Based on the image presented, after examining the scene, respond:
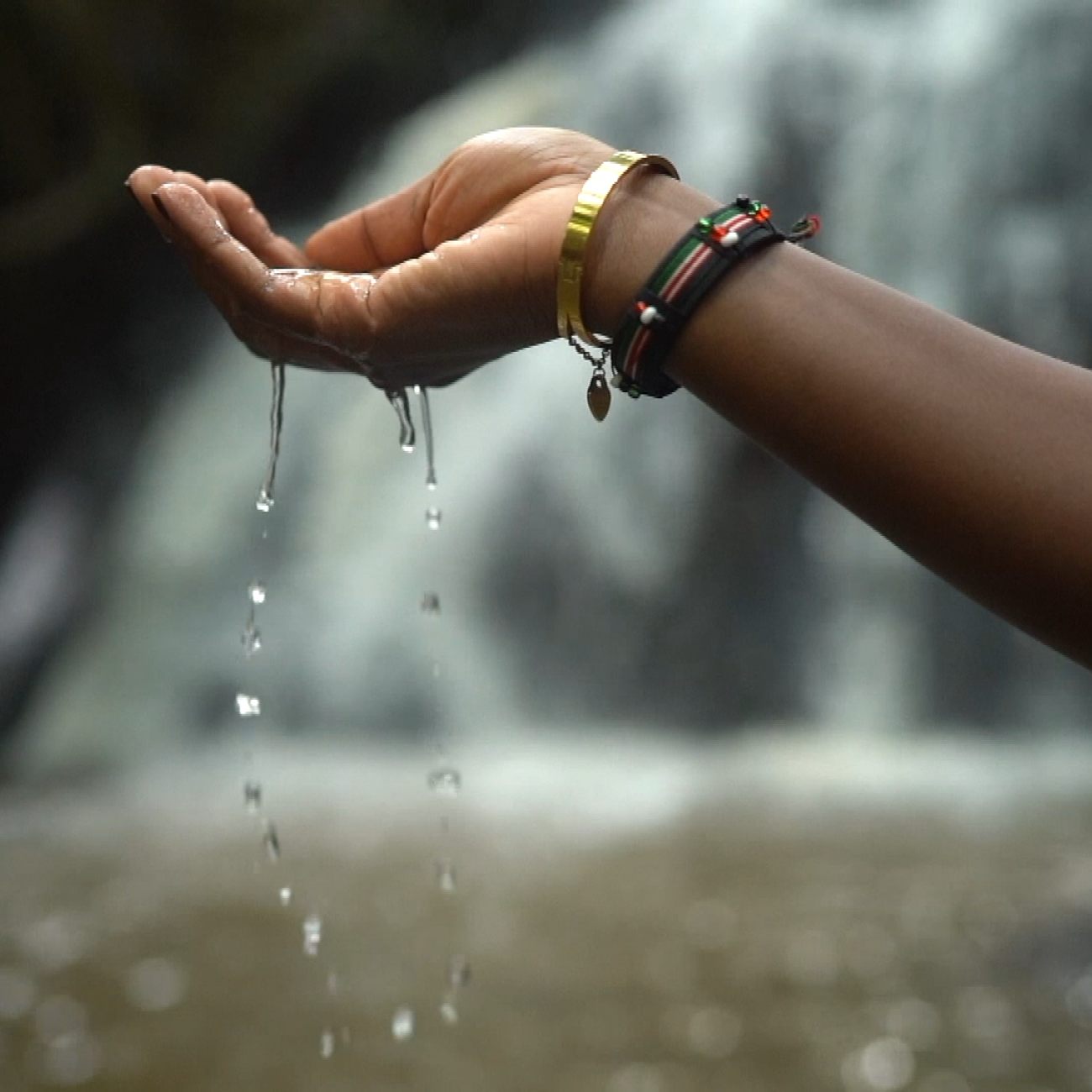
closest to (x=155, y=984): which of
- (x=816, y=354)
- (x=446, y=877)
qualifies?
(x=446, y=877)

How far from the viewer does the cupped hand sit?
101cm

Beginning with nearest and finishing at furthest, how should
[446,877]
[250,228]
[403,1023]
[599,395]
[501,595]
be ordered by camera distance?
[599,395], [250,228], [403,1023], [446,877], [501,595]

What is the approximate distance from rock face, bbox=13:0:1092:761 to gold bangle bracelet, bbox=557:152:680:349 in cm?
300

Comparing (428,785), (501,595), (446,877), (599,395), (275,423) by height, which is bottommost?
(428,785)

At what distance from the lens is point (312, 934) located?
83.8 inches

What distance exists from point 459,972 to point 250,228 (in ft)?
4.45

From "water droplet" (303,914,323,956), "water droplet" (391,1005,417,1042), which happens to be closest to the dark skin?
"water droplet" (391,1005,417,1042)

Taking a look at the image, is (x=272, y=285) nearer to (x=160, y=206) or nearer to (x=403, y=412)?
(x=160, y=206)

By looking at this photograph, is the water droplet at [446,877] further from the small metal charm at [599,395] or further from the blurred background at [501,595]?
the small metal charm at [599,395]

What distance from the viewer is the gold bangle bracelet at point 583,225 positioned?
0.93 m

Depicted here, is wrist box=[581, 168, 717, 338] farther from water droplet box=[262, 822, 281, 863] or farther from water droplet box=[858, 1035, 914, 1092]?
water droplet box=[262, 822, 281, 863]

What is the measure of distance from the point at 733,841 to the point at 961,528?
2207 millimetres

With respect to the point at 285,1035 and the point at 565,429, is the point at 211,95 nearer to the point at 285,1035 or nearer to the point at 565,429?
the point at 565,429

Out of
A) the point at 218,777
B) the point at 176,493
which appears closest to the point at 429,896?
the point at 218,777
